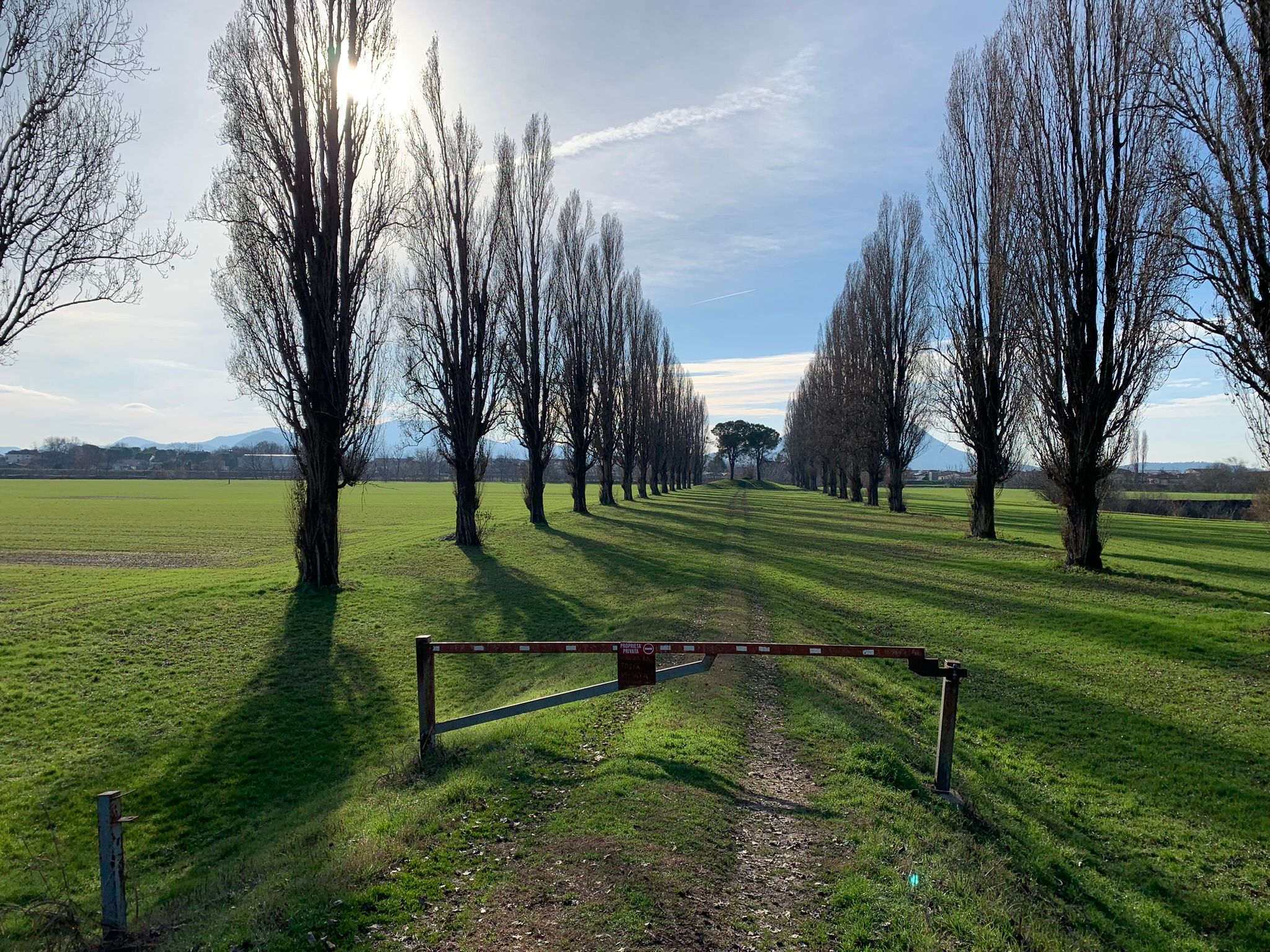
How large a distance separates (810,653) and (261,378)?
16.7m

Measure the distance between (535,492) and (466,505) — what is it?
8.50m

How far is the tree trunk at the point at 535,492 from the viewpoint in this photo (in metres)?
33.5

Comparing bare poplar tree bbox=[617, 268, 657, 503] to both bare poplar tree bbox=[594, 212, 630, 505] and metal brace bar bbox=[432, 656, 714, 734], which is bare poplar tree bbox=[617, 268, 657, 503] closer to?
bare poplar tree bbox=[594, 212, 630, 505]

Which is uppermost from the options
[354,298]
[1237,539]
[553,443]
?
[354,298]

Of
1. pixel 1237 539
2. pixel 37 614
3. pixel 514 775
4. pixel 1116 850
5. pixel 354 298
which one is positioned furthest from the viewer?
pixel 1237 539

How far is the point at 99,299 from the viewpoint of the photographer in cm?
1188

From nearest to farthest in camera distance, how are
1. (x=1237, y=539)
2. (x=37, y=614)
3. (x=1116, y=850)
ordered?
(x=1116, y=850) → (x=37, y=614) → (x=1237, y=539)

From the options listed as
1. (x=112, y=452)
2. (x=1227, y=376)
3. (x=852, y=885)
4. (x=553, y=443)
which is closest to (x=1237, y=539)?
(x=1227, y=376)

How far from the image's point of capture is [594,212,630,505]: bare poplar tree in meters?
42.2

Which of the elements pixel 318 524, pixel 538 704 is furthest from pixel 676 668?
pixel 318 524

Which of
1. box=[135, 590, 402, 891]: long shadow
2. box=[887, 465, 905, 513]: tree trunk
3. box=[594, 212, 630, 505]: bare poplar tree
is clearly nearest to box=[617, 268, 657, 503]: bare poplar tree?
box=[594, 212, 630, 505]: bare poplar tree

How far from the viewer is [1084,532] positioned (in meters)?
18.9

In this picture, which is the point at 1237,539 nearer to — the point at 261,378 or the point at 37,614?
the point at 261,378

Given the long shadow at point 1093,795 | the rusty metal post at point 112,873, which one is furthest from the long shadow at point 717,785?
the rusty metal post at point 112,873
